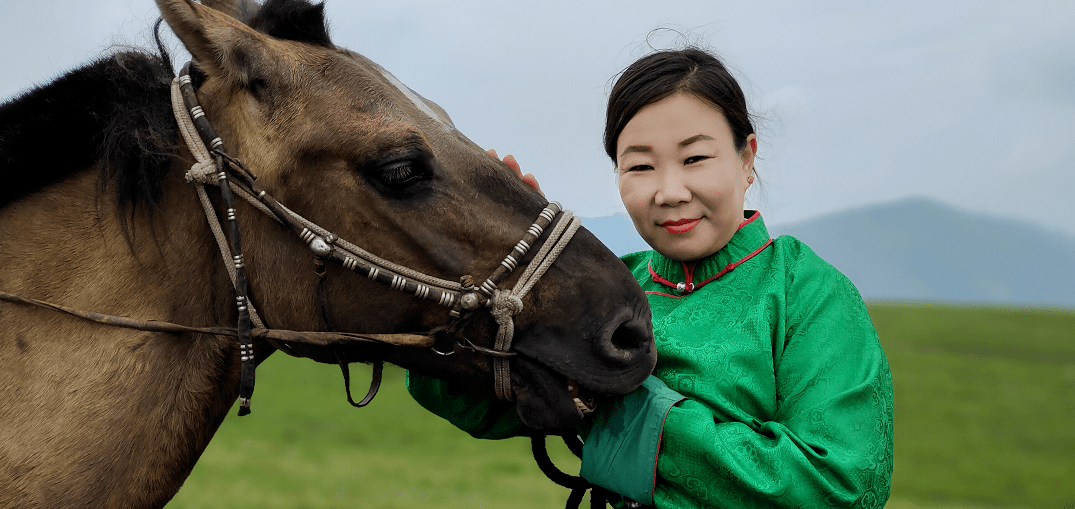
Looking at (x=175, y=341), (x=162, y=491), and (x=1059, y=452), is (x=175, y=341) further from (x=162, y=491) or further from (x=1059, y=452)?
(x=1059, y=452)

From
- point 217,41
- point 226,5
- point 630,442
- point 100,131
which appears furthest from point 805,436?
point 226,5

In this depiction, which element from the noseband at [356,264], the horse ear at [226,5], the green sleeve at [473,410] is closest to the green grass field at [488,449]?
the green sleeve at [473,410]

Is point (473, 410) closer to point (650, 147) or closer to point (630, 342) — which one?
point (630, 342)

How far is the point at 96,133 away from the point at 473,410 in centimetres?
141

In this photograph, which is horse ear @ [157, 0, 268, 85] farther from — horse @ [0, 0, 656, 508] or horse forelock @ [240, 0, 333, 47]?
horse forelock @ [240, 0, 333, 47]

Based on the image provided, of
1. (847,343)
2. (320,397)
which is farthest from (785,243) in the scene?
(320,397)

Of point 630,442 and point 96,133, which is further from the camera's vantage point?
point 96,133

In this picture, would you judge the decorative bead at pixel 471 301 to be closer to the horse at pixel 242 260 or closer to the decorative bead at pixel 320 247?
the horse at pixel 242 260

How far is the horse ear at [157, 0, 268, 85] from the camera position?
6.14 ft

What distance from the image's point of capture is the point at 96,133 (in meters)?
2.00

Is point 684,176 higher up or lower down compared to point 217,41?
lower down

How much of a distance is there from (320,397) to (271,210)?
785 inches

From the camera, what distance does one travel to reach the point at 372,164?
1860 millimetres

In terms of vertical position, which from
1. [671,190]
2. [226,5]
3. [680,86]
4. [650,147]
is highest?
[226,5]
